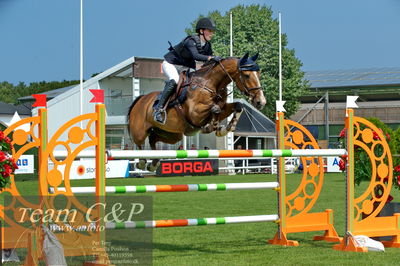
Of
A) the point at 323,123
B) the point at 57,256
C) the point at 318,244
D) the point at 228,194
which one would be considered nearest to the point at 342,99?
the point at 323,123

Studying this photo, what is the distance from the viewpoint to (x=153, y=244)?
22.2 ft

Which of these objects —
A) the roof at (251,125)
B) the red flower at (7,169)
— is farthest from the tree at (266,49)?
the red flower at (7,169)

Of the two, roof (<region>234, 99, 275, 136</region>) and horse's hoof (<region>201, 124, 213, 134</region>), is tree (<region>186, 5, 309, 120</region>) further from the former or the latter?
horse's hoof (<region>201, 124, 213, 134</region>)

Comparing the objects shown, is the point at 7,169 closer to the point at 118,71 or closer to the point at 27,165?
the point at 27,165

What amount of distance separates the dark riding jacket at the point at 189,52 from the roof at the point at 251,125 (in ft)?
73.0

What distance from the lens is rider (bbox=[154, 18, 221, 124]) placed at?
22.8 ft

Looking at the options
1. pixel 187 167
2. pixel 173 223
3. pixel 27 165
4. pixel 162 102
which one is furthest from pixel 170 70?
pixel 187 167

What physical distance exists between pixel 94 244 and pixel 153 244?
1786 millimetres

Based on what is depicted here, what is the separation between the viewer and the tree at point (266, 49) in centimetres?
4072

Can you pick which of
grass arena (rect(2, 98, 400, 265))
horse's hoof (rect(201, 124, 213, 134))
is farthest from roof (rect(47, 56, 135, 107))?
horse's hoof (rect(201, 124, 213, 134))

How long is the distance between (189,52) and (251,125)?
23.3 metres

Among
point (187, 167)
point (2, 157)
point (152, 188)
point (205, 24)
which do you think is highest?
point (205, 24)

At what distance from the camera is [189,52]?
7.05 meters

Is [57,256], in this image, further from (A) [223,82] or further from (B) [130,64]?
(B) [130,64]
